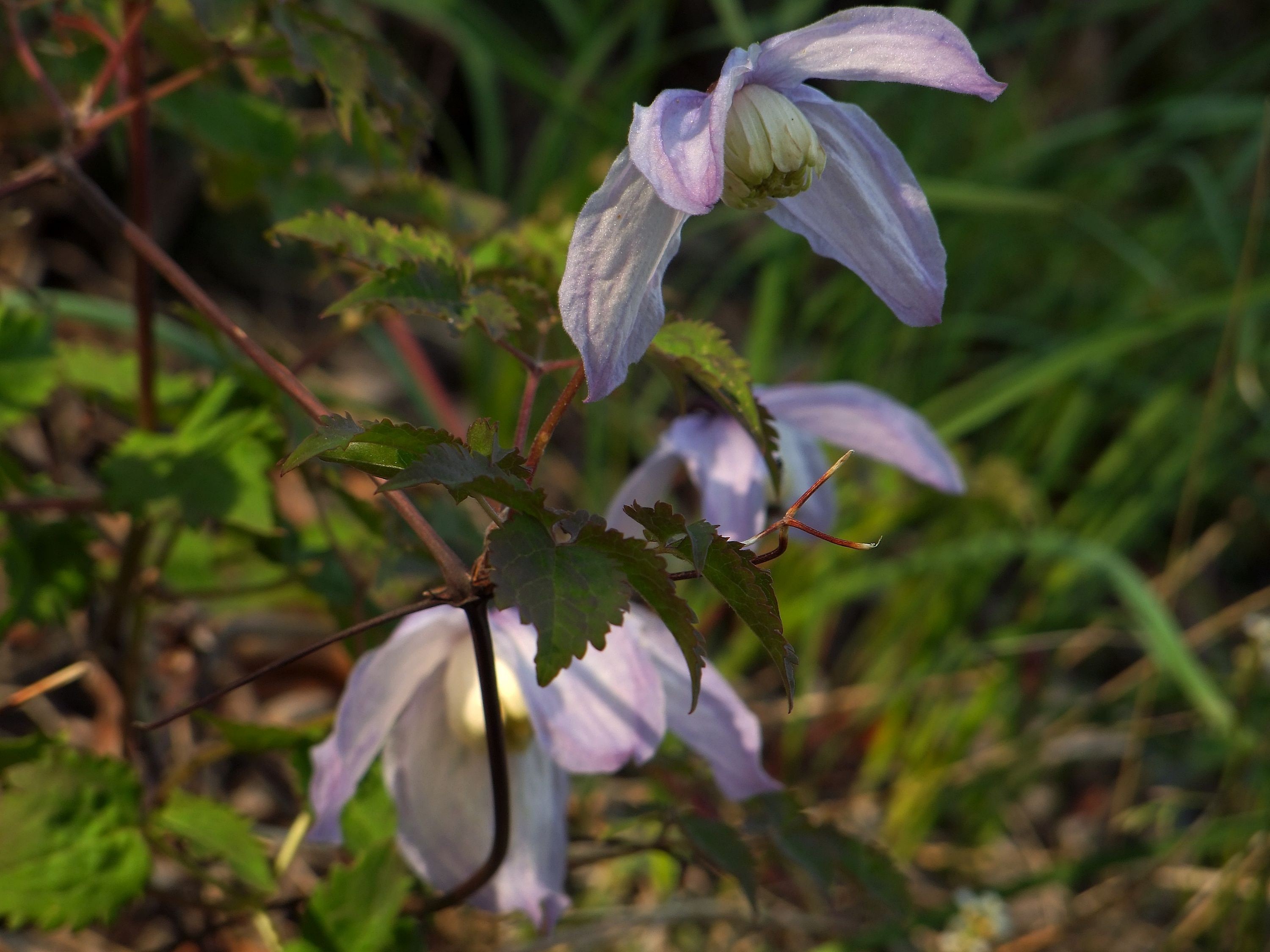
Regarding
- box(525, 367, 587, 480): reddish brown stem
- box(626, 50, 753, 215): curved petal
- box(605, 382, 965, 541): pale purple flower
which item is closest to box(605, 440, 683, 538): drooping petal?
Answer: box(605, 382, 965, 541): pale purple flower

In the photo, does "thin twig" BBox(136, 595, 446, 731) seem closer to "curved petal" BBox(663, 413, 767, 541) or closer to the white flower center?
the white flower center

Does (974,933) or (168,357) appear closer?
(974,933)

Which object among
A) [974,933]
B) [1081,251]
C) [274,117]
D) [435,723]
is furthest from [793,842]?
[1081,251]

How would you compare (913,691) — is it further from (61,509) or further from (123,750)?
(61,509)

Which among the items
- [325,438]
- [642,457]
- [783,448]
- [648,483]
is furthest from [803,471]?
[642,457]

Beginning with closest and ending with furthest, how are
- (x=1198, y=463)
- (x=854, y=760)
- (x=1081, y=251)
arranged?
(x=1198, y=463) → (x=854, y=760) → (x=1081, y=251)

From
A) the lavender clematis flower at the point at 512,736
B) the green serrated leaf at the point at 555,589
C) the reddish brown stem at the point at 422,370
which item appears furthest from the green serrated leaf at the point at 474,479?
the reddish brown stem at the point at 422,370
